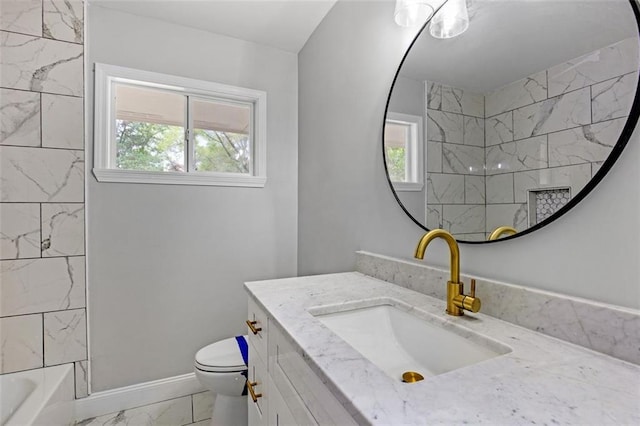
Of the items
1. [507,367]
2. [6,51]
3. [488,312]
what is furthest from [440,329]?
[6,51]

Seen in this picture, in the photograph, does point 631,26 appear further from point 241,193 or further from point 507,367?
point 241,193

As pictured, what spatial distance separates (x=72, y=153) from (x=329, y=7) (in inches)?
69.2

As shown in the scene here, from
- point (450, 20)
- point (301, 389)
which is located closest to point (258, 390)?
point (301, 389)

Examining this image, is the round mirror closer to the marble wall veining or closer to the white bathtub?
the marble wall veining

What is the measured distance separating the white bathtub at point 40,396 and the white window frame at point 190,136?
3.57 feet

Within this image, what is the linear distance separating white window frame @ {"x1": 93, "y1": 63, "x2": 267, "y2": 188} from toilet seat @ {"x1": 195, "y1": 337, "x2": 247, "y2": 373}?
3.50ft

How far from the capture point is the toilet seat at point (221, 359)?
61.6 inches

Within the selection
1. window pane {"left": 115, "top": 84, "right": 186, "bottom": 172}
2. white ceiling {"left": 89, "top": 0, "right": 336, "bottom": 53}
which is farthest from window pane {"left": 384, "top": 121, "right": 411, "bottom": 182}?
window pane {"left": 115, "top": 84, "right": 186, "bottom": 172}

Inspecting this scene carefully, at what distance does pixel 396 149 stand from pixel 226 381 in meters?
1.36

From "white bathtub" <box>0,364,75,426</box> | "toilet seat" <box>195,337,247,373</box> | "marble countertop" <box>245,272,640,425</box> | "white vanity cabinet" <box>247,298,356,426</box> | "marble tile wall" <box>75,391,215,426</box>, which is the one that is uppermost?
"marble countertop" <box>245,272,640,425</box>

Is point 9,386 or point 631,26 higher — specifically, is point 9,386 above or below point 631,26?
below

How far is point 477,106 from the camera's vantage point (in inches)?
40.5

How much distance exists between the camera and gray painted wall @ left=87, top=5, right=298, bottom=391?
195cm

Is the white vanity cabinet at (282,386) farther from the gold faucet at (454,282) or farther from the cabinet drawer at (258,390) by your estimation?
the gold faucet at (454,282)
